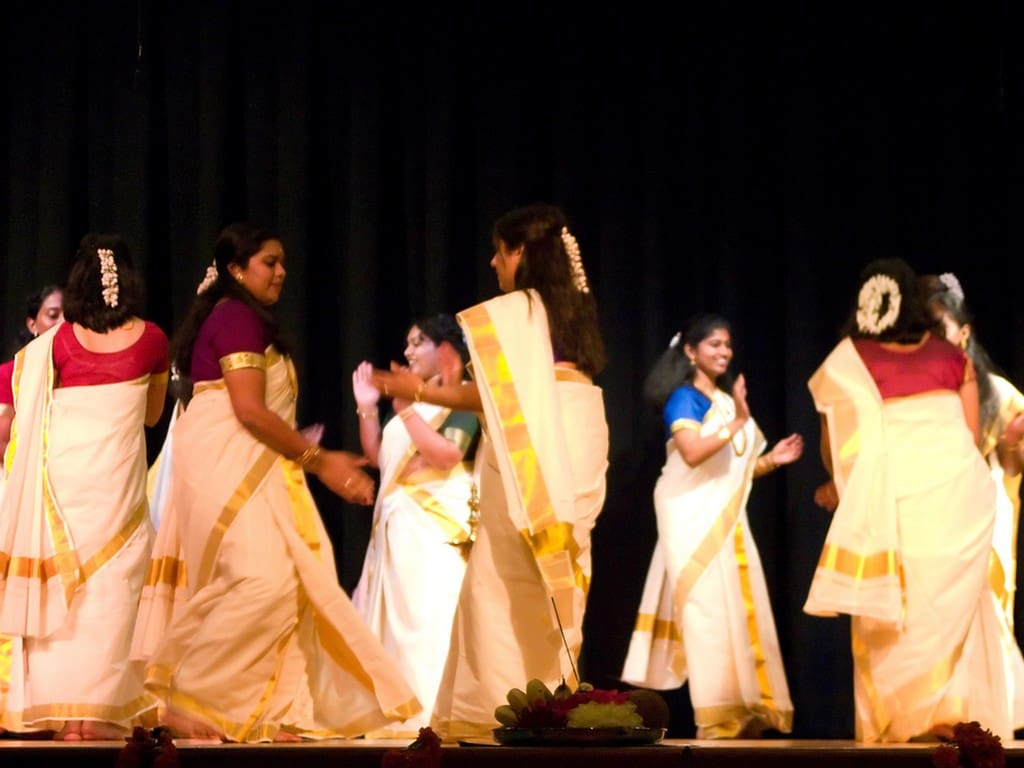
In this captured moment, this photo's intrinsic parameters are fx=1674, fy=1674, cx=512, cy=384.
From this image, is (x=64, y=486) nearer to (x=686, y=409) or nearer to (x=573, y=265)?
(x=573, y=265)

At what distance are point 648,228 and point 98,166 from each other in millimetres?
2364

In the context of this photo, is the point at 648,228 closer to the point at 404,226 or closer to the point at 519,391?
the point at 404,226

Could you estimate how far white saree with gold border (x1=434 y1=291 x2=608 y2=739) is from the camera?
180 inches

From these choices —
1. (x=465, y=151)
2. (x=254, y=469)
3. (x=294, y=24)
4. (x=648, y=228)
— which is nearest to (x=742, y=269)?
(x=648, y=228)

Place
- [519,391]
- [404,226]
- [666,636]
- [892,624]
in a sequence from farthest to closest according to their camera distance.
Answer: [404,226], [666,636], [892,624], [519,391]

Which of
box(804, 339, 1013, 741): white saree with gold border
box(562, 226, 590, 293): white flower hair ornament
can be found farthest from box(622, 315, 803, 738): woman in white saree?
box(562, 226, 590, 293): white flower hair ornament

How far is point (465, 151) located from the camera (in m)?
7.32

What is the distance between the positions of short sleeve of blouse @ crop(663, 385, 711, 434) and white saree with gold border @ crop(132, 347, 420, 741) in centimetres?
211

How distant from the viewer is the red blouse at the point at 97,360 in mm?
5039

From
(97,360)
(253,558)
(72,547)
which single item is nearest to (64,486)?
(72,547)

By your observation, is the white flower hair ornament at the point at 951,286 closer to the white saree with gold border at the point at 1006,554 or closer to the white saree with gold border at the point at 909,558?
the white saree with gold border at the point at 1006,554

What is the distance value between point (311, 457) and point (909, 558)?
181 centimetres

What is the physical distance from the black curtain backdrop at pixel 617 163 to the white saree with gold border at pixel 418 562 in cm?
65

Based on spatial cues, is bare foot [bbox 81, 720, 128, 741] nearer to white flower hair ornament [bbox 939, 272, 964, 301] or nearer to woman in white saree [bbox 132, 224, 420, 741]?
woman in white saree [bbox 132, 224, 420, 741]
